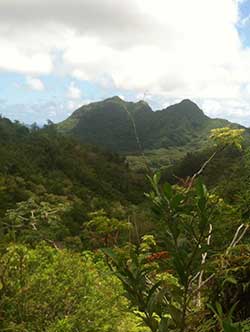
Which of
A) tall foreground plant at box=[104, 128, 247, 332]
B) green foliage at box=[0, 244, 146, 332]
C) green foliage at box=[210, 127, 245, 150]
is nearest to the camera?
tall foreground plant at box=[104, 128, 247, 332]

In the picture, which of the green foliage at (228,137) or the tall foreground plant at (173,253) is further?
the green foliage at (228,137)

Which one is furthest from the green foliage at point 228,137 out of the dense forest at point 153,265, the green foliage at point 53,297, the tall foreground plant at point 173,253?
the tall foreground plant at point 173,253

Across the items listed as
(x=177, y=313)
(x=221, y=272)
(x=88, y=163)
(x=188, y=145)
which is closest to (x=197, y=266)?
(x=177, y=313)

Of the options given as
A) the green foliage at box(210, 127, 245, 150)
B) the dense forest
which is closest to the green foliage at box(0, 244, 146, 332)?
the dense forest

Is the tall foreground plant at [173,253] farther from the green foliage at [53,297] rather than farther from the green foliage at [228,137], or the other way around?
the green foliage at [228,137]

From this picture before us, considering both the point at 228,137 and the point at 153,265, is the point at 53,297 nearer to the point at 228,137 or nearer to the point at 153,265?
the point at 153,265

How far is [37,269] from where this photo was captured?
16.3 feet

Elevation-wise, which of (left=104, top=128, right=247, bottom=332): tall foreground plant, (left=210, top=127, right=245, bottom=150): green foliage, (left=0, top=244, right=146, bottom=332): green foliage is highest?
(left=210, top=127, right=245, bottom=150): green foliage

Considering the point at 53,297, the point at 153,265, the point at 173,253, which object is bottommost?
the point at 53,297

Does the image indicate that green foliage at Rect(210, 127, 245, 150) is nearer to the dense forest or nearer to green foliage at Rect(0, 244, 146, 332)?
the dense forest

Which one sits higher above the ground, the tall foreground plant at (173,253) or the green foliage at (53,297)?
the tall foreground plant at (173,253)

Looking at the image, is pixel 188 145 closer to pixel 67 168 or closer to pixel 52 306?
pixel 67 168

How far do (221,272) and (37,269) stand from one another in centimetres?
310

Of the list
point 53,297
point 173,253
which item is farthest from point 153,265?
point 53,297
